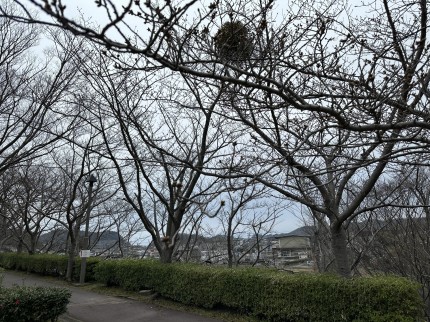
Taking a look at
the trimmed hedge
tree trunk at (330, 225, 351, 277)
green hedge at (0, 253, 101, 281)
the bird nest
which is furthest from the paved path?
the bird nest

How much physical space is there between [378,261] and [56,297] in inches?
488

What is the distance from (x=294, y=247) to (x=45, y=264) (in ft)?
57.0

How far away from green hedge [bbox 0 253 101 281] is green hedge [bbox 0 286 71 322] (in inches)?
290

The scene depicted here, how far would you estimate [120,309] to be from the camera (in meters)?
9.95

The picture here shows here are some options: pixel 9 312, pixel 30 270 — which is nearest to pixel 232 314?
pixel 9 312

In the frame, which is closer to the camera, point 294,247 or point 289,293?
point 289,293

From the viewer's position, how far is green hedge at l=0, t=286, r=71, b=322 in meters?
7.17

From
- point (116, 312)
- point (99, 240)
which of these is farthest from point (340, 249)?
point (99, 240)

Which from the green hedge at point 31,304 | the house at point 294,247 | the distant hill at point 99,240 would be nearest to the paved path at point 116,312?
the green hedge at point 31,304

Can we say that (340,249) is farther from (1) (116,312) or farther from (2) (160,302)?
(1) (116,312)

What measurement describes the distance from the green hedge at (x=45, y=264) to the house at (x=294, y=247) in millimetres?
11400

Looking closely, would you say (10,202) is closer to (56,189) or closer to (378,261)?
(56,189)

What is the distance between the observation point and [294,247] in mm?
27281

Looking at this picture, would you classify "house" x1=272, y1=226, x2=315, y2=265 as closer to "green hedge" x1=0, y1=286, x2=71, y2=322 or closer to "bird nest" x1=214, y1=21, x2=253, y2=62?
"green hedge" x1=0, y1=286, x2=71, y2=322
